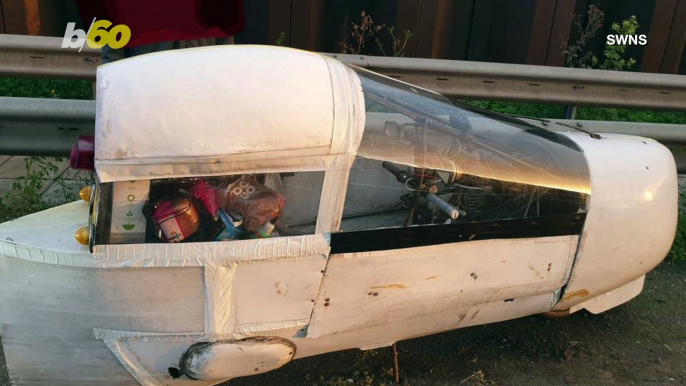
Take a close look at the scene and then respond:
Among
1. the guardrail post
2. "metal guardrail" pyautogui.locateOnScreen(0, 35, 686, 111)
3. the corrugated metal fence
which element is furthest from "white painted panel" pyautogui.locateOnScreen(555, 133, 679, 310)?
the corrugated metal fence

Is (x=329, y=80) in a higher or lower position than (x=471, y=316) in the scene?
higher

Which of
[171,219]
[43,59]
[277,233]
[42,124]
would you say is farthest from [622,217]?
[43,59]

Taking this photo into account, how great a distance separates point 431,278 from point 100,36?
3.81 meters

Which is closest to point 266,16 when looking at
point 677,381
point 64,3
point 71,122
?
point 64,3

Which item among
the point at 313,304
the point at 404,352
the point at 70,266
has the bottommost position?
the point at 404,352

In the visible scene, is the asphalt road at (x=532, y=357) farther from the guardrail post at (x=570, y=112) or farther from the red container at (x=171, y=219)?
the guardrail post at (x=570, y=112)

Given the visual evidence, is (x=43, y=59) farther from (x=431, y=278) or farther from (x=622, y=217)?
(x=622, y=217)

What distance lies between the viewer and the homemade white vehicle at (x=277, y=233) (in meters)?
2.20

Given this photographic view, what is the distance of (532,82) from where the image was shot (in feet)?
16.4

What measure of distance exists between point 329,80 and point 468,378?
5.46 feet

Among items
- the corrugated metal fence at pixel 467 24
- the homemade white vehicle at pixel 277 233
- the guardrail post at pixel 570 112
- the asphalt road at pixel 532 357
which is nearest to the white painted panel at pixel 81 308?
the homemade white vehicle at pixel 277 233

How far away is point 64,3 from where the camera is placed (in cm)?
718

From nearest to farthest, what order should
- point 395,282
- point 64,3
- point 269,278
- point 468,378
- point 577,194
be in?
point 269,278 → point 395,282 → point 577,194 → point 468,378 → point 64,3

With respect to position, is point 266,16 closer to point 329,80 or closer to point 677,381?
point 329,80
